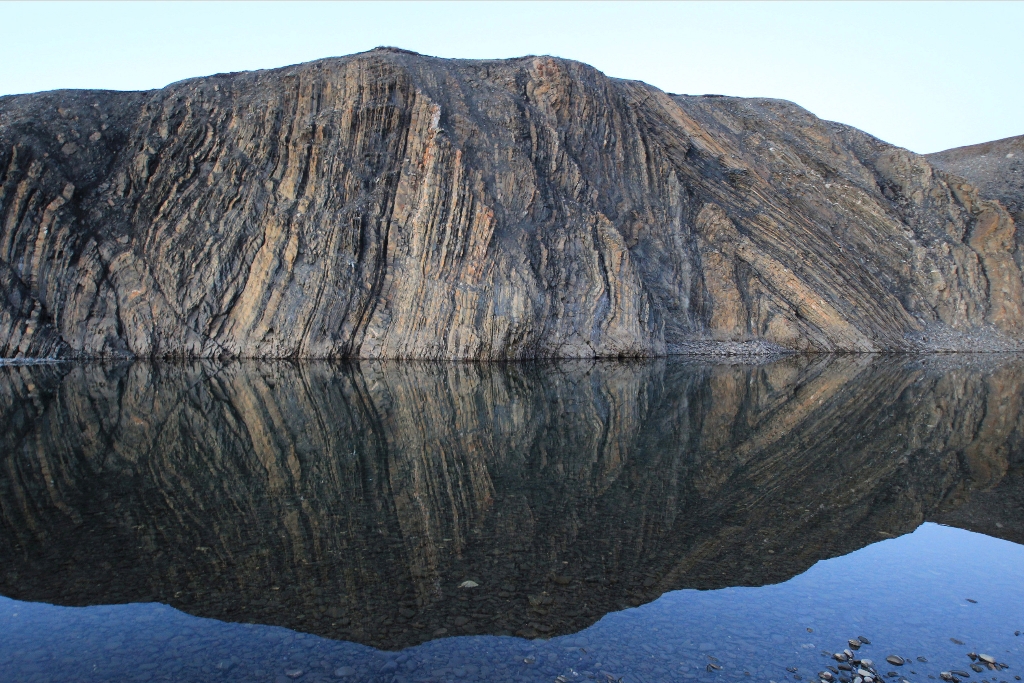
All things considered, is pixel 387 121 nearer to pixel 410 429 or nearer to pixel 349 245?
pixel 349 245

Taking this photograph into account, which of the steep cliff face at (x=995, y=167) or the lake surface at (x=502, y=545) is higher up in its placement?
the steep cliff face at (x=995, y=167)

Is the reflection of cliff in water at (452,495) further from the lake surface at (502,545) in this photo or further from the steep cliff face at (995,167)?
the steep cliff face at (995,167)

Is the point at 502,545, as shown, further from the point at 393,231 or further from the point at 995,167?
the point at 995,167

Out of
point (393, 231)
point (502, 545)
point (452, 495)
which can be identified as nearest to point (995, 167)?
point (393, 231)

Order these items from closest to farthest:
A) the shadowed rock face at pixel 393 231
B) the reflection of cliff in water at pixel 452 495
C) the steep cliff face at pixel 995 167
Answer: the reflection of cliff in water at pixel 452 495, the shadowed rock face at pixel 393 231, the steep cliff face at pixel 995 167

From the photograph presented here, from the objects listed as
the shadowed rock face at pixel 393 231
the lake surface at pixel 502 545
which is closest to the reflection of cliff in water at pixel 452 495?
the lake surface at pixel 502 545

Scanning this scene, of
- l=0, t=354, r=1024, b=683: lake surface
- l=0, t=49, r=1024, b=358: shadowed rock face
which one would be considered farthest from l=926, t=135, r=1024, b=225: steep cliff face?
l=0, t=354, r=1024, b=683: lake surface

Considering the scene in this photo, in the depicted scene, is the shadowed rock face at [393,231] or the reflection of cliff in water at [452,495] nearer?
the reflection of cliff in water at [452,495]
